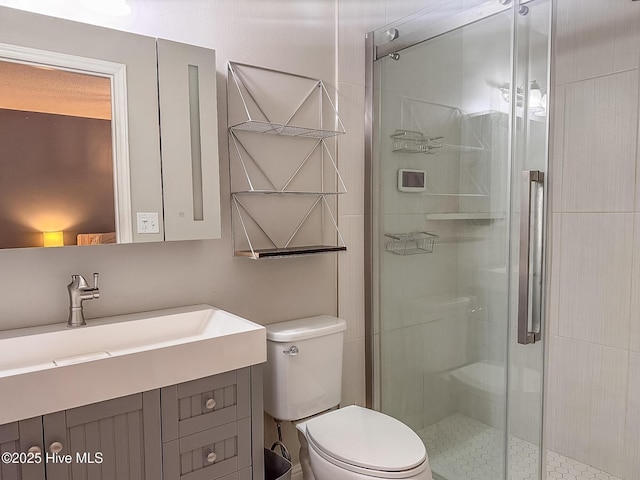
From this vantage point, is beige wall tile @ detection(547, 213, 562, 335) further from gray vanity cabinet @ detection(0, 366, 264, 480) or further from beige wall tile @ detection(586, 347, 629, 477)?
gray vanity cabinet @ detection(0, 366, 264, 480)

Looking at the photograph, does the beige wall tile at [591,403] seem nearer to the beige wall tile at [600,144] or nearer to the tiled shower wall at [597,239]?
the tiled shower wall at [597,239]

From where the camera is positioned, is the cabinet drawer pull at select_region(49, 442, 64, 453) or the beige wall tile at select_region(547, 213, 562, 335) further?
the beige wall tile at select_region(547, 213, 562, 335)

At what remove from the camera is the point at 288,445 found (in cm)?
209

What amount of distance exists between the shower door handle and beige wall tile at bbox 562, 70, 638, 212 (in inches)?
28.4

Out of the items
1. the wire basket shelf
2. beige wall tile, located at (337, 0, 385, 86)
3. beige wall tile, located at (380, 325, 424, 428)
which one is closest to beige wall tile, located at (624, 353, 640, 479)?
beige wall tile, located at (380, 325, 424, 428)

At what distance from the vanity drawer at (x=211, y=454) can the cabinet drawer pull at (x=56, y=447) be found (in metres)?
0.28

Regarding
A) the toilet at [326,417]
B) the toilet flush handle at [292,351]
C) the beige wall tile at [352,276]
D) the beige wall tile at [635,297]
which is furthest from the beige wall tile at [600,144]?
the toilet flush handle at [292,351]

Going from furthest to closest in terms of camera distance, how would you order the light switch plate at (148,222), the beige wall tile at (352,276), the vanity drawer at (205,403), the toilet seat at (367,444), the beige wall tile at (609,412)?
1. the beige wall tile at (352,276)
2. the beige wall tile at (609,412)
3. the light switch plate at (148,222)
4. the toilet seat at (367,444)
5. the vanity drawer at (205,403)

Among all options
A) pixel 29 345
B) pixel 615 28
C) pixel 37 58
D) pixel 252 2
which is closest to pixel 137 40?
pixel 37 58

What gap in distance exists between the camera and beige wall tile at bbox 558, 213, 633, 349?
2.10m

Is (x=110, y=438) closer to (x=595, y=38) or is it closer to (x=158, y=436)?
(x=158, y=436)

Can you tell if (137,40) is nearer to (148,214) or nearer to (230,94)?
(230,94)

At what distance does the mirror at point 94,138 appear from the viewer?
1.40 m

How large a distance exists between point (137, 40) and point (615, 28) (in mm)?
1958
